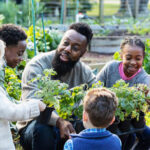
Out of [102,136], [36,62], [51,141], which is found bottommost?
[51,141]

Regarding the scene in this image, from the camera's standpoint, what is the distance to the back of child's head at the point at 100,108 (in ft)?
8.20

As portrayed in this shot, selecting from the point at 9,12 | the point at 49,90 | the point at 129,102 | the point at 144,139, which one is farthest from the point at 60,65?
the point at 9,12

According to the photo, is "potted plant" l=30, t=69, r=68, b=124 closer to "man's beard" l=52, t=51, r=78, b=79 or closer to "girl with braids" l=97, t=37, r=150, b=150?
"man's beard" l=52, t=51, r=78, b=79

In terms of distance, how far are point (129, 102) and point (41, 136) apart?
87 centimetres

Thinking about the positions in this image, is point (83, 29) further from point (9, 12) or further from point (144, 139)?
point (9, 12)

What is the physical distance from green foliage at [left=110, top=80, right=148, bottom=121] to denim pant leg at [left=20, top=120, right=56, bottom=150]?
649mm

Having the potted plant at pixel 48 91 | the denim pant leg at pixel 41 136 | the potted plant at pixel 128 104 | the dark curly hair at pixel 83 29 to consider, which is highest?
the dark curly hair at pixel 83 29

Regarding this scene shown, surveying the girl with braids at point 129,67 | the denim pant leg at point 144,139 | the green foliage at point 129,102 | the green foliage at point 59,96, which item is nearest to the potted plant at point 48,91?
the green foliage at point 59,96

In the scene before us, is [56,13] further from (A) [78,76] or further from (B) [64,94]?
(B) [64,94]

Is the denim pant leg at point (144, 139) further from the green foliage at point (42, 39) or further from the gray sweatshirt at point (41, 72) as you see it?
the green foliage at point (42, 39)

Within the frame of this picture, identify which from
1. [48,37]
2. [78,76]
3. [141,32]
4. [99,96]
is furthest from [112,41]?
[99,96]

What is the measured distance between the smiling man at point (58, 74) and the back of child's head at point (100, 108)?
2.05 ft

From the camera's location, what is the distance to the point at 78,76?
3.95m

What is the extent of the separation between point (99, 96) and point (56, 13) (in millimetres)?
11320
